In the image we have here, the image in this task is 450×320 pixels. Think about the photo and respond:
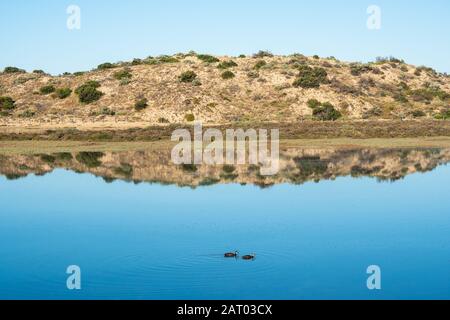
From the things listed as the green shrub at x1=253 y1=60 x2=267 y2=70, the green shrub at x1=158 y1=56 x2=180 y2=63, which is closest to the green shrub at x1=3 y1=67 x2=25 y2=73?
the green shrub at x1=158 y1=56 x2=180 y2=63

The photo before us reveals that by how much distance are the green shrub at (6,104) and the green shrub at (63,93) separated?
4.32m

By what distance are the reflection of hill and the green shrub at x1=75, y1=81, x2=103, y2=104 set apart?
1055 inches

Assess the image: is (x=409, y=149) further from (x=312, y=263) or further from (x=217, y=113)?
(x=312, y=263)

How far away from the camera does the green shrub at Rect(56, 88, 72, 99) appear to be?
2625 inches

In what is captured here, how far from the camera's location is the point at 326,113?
2378 inches

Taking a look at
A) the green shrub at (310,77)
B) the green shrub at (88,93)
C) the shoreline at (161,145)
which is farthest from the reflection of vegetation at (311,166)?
the green shrub at (88,93)

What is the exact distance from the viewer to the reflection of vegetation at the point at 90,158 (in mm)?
33359

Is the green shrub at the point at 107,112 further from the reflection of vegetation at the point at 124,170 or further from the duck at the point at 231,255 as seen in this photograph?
the duck at the point at 231,255

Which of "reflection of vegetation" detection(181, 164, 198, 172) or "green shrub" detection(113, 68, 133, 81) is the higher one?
"green shrub" detection(113, 68, 133, 81)

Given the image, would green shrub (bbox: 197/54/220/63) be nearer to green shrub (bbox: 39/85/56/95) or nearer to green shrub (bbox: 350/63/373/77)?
green shrub (bbox: 350/63/373/77)

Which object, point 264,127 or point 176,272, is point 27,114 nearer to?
point 264,127

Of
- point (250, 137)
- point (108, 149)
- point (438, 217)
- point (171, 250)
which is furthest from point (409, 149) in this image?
point (171, 250)

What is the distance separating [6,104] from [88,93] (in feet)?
24.9
